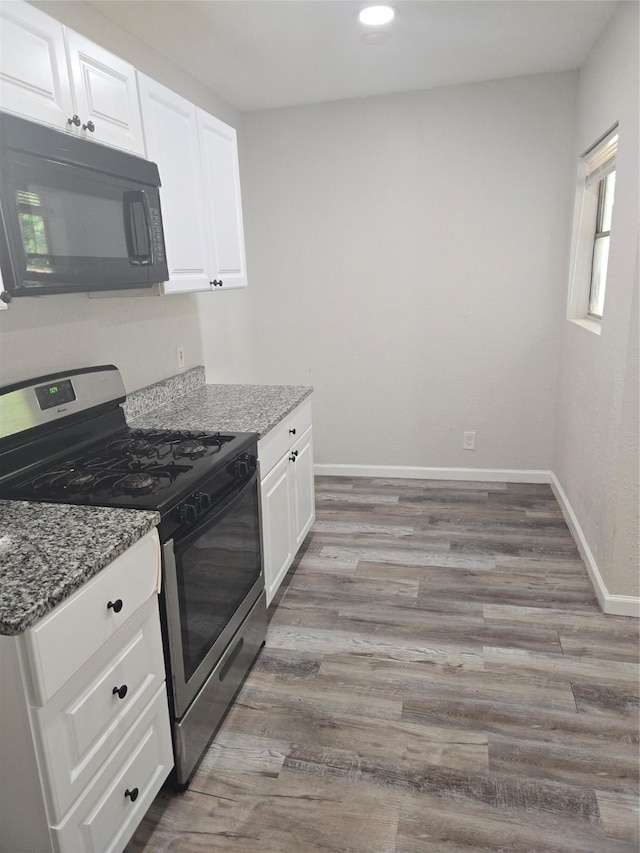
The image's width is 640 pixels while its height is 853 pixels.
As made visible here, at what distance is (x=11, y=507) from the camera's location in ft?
5.28

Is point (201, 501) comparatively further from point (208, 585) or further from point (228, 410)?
point (228, 410)

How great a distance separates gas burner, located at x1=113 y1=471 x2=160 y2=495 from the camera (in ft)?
5.50

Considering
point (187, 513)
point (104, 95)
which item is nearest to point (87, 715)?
point (187, 513)

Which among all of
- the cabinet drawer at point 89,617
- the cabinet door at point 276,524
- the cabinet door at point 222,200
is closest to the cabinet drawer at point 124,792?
the cabinet drawer at point 89,617

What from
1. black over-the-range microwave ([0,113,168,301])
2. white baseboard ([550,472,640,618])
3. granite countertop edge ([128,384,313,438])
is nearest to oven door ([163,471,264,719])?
granite countertop edge ([128,384,313,438])

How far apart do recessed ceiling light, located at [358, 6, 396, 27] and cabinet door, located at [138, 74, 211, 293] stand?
0.85 metres

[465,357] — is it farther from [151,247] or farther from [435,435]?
[151,247]

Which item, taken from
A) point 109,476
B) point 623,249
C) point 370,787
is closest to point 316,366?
point 623,249

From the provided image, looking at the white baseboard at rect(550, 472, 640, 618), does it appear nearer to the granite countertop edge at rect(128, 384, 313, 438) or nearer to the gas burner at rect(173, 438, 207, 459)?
the granite countertop edge at rect(128, 384, 313, 438)

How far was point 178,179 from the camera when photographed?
236cm

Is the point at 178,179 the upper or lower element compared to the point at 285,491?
upper

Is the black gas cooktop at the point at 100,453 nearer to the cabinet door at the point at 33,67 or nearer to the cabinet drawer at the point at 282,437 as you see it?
the cabinet drawer at the point at 282,437

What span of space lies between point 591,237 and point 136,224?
9.05 ft

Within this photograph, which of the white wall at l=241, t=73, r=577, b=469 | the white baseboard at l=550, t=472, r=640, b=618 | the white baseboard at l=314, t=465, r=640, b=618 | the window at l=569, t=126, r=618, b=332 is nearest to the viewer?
the white baseboard at l=550, t=472, r=640, b=618
